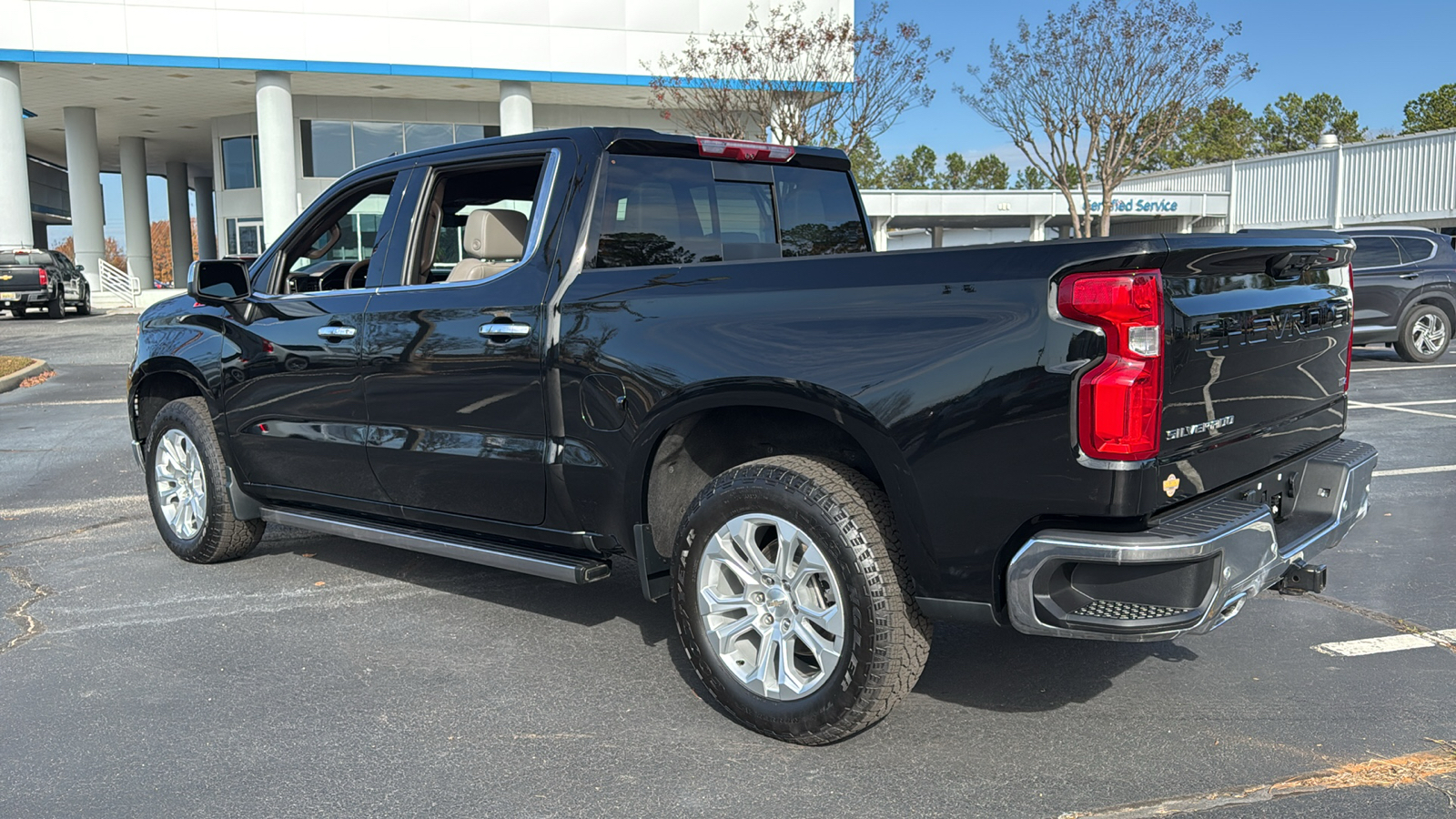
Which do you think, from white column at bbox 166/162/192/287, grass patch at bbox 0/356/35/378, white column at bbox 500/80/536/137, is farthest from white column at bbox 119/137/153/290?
grass patch at bbox 0/356/35/378

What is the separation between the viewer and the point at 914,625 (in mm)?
3420

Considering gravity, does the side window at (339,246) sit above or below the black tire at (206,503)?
above

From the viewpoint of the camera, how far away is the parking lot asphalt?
10.7 ft

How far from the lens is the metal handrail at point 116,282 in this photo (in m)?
39.8

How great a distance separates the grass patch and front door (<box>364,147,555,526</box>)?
1407cm

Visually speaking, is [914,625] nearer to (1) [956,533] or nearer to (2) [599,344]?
(1) [956,533]

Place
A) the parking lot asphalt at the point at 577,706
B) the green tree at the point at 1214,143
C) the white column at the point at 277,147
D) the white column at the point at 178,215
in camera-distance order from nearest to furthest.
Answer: the parking lot asphalt at the point at 577,706
the white column at the point at 277,147
the white column at the point at 178,215
the green tree at the point at 1214,143

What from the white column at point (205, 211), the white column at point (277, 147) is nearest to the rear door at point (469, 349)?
the white column at point (277, 147)

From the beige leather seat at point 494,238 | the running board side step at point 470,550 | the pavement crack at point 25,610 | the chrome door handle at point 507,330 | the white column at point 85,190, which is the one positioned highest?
the white column at point 85,190

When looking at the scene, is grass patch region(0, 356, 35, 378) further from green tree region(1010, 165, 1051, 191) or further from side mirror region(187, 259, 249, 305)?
green tree region(1010, 165, 1051, 191)

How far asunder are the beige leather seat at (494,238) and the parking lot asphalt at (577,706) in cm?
150

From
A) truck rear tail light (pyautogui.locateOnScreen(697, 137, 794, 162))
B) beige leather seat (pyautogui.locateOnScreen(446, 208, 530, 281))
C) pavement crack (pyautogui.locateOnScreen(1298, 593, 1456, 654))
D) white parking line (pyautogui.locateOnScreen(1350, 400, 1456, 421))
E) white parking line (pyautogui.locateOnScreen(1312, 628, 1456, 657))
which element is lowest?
white parking line (pyautogui.locateOnScreen(1312, 628, 1456, 657))

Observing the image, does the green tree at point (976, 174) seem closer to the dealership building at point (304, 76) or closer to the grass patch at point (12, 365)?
the dealership building at point (304, 76)

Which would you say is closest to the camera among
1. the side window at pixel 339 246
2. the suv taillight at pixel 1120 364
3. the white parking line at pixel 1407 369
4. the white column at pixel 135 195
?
the suv taillight at pixel 1120 364
